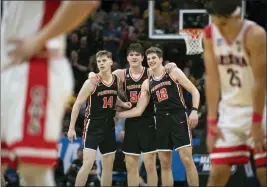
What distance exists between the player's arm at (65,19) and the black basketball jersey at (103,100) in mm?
6242

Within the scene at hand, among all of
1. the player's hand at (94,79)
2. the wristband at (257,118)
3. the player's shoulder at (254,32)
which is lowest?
the wristband at (257,118)

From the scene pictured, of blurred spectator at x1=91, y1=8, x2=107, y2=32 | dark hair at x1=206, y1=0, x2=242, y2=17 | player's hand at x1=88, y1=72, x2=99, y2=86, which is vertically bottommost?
player's hand at x1=88, y1=72, x2=99, y2=86

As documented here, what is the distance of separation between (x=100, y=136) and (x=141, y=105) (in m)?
0.83

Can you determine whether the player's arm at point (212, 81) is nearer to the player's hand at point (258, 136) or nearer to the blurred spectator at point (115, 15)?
the player's hand at point (258, 136)

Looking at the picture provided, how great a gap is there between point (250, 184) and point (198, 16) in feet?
14.4

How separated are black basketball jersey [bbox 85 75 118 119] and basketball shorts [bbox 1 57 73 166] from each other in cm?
615

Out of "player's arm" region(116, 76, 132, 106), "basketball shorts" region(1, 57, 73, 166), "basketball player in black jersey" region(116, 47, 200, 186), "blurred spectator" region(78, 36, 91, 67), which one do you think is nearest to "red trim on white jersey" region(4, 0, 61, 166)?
"basketball shorts" region(1, 57, 73, 166)

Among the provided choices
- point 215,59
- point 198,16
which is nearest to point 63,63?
point 215,59

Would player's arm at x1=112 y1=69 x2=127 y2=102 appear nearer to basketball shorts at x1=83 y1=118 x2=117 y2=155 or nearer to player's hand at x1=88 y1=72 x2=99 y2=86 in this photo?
player's hand at x1=88 y1=72 x2=99 y2=86

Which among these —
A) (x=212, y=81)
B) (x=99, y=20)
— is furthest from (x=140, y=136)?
(x=99, y=20)

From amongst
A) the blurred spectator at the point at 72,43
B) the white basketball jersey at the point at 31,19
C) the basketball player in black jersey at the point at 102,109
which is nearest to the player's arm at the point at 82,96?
the basketball player in black jersey at the point at 102,109

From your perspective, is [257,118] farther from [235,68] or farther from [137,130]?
[137,130]

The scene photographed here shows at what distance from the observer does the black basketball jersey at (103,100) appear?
1062 centimetres

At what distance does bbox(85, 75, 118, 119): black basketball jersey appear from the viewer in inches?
418
